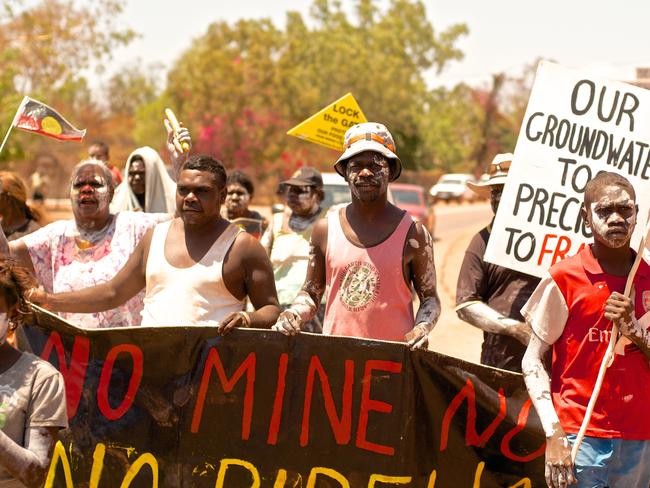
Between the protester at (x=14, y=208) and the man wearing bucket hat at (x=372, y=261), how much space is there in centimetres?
283

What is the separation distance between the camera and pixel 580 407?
438cm

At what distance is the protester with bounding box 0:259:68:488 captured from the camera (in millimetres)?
3344

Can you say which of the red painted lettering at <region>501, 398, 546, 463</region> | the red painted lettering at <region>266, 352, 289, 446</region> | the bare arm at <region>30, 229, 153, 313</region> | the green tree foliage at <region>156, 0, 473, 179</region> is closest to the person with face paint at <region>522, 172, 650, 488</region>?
the red painted lettering at <region>501, 398, 546, 463</region>

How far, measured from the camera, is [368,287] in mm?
5066

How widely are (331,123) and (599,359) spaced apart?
182 inches

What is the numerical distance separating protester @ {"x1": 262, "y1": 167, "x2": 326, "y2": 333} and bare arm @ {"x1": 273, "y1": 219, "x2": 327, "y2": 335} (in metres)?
2.61

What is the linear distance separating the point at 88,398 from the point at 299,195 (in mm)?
3355

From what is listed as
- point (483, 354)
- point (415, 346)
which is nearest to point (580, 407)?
point (415, 346)

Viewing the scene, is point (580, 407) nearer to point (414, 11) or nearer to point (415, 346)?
point (415, 346)

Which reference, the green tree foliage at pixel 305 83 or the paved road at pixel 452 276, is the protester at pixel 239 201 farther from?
the green tree foliage at pixel 305 83

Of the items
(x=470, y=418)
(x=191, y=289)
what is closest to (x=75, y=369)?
(x=191, y=289)

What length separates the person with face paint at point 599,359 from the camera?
4352 millimetres

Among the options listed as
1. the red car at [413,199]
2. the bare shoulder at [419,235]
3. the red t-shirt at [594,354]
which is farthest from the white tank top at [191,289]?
the red car at [413,199]

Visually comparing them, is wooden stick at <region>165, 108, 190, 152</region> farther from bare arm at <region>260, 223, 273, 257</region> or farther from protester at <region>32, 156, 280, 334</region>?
bare arm at <region>260, 223, 273, 257</region>
